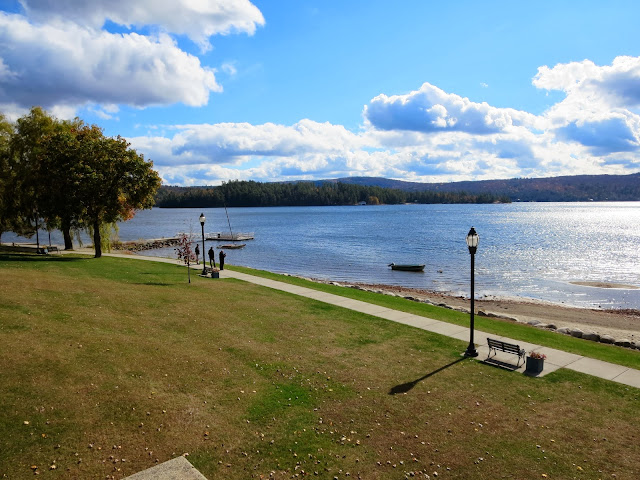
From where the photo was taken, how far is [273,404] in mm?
9617

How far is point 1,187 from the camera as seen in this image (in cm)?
3391

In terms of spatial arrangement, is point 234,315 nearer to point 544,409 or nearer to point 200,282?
point 200,282

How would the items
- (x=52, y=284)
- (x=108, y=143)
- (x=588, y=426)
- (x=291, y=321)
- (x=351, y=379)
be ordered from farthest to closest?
(x=108, y=143) → (x=52, y=284) → (x=291, y=321) → (x=351, y=379) → (x=588, y=426)

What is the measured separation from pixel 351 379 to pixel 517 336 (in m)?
8.31

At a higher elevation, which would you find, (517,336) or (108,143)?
(108,143)

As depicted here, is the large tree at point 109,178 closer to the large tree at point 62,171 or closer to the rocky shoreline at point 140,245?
the large tree at point 62,171

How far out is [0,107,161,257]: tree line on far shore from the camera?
29953 millimetres

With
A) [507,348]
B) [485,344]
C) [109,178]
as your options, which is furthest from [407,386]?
[109,178]

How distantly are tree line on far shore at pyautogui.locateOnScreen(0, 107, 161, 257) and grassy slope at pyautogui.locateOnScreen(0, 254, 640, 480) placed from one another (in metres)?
17.3

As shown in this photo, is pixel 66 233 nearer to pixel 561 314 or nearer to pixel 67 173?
pixel 67 173

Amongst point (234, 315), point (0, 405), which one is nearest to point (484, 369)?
point (234, 315)

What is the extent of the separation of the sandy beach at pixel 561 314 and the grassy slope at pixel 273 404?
14.1m

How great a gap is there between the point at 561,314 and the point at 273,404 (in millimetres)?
24960

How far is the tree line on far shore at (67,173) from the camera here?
1179 inches
